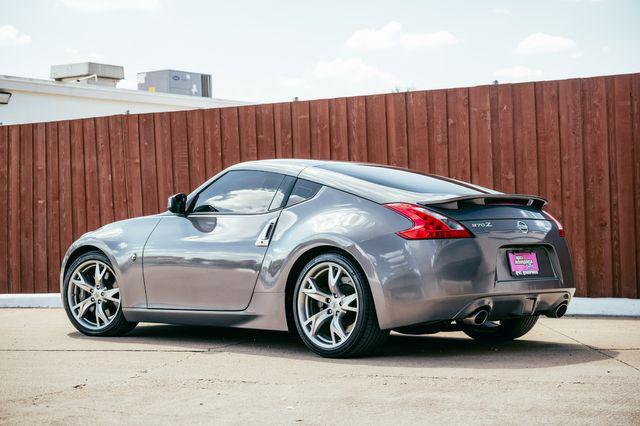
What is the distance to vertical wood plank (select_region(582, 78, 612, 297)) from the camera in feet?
32.6

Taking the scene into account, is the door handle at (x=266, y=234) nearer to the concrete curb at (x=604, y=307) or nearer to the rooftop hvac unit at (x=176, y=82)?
the concrete curb at (x=604, y=307)

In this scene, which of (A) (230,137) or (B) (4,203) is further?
(B) (4,203)

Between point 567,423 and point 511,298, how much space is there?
2.04 meters

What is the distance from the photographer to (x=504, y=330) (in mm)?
7512

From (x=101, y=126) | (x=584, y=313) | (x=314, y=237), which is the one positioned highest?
(x=101, y=126)

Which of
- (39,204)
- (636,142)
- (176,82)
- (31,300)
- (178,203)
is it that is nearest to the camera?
(178,203)

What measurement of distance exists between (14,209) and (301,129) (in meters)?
4.18

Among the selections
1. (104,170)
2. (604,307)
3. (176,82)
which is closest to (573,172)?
(604,307)

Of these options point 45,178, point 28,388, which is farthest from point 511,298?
point 45,178

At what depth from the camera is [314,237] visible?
6.61 meters

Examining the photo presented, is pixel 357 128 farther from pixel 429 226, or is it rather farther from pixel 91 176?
pixel 429 226

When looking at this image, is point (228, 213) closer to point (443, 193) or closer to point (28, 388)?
point (443, 193)

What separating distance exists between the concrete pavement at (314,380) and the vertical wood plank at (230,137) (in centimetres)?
364

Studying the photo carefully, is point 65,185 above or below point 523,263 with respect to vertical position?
above
